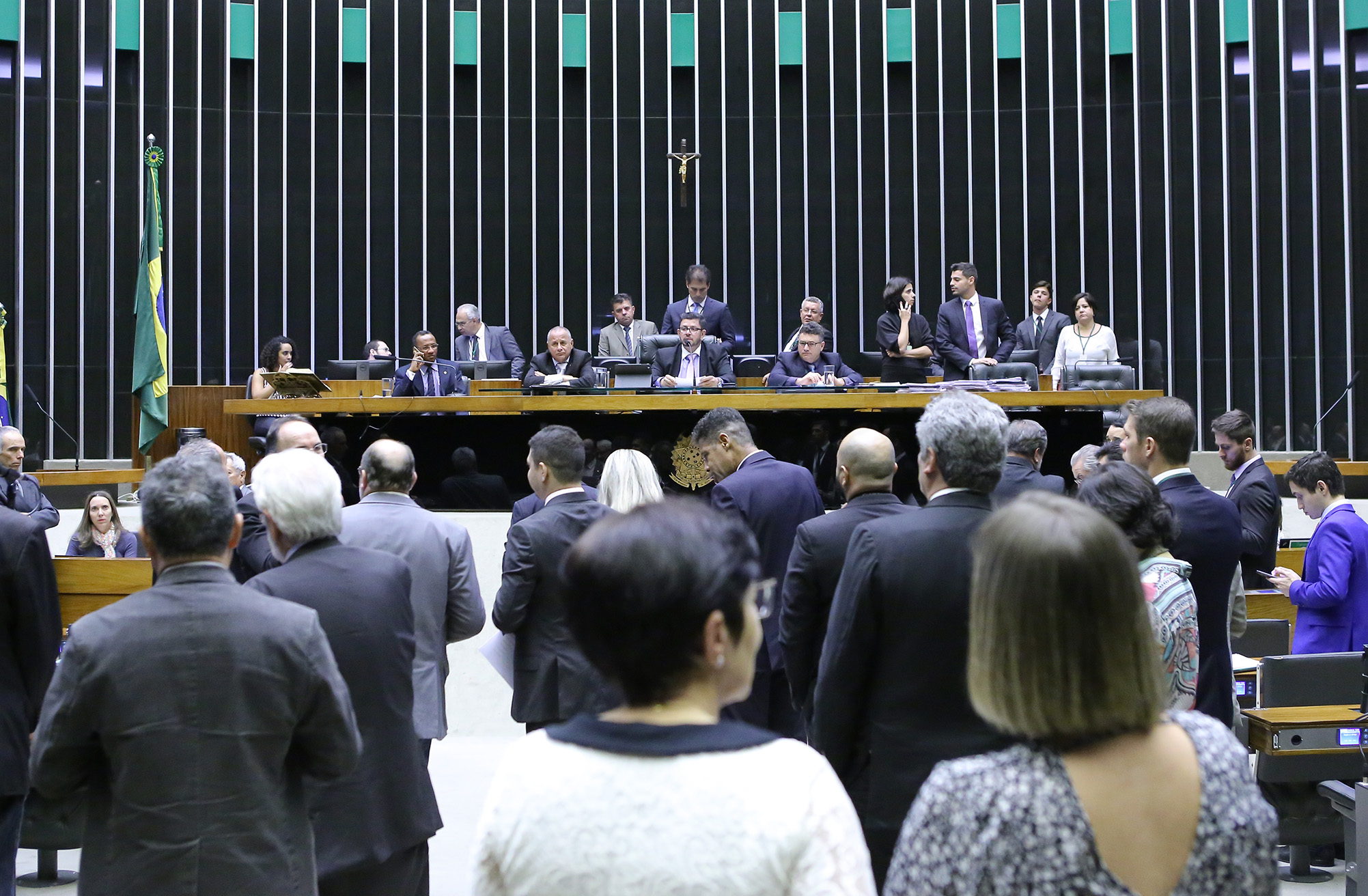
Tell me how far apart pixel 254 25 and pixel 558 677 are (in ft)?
32.3

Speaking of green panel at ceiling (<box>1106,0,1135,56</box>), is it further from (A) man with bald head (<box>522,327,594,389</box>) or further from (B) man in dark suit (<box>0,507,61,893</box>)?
(B) man in dark suit (<box>0,507,61,893</box>)

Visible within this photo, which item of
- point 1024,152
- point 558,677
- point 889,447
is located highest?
point 1024,152

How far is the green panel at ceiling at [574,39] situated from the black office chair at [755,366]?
173 inches

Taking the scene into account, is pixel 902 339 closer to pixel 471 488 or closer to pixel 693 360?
pixel 693 360

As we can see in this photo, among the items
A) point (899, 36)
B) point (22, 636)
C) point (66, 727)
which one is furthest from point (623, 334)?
point (66, 727)

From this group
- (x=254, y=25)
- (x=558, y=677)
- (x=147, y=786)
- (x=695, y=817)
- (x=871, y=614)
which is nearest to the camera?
(x=695, y=817)

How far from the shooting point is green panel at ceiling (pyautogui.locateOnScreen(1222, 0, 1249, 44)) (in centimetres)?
1086

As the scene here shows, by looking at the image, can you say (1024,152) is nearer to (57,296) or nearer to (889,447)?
(57,296)

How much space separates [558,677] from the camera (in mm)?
3383

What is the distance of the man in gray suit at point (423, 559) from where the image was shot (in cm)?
306

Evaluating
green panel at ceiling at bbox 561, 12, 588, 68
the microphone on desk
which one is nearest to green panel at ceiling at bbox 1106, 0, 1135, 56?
green panel at ceiling at bbox 561, 12, 588, 68

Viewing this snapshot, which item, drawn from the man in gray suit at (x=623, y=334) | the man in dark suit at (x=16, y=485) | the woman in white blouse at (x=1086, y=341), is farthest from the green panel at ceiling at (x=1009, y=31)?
the man in dark suit at (x=16, y=485)

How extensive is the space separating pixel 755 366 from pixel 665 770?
7.69 metres

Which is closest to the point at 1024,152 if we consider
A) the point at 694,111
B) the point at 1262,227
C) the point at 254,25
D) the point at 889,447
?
the point at 1262,227
